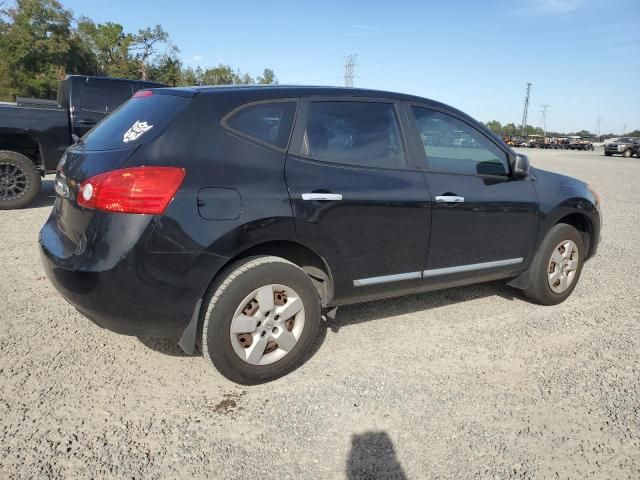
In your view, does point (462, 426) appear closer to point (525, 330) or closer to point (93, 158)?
point (525, 330)

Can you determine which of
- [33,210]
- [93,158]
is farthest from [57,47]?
[93,158]

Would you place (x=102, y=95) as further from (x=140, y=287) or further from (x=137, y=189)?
(x=140, y=287)

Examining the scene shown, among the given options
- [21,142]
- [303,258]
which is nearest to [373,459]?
[303,258]

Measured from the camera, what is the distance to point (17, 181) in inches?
277

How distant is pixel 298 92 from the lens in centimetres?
298

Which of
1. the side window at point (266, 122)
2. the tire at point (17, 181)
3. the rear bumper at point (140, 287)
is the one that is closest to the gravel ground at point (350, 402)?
the rear bumper at point (140, 287)

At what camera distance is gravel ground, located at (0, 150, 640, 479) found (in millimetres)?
2236

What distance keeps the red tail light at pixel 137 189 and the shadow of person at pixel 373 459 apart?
1.52 m

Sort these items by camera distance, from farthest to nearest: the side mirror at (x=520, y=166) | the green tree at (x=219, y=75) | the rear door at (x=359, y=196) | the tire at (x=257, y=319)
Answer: the green tree at (x=219, y=75) < the side mirror at (x=520, y=166) < the rear door at (x=359, y=196) < the tire at (x=257, y=319)

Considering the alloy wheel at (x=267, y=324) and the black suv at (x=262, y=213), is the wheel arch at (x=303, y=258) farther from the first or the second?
the alloy wheel at (x=267, y=324)

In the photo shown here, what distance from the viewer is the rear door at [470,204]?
3.44 meters

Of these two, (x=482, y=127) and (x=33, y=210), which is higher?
(x=482, y=127)

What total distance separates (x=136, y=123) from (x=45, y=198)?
6.70 metres

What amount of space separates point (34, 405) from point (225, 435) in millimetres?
1061
